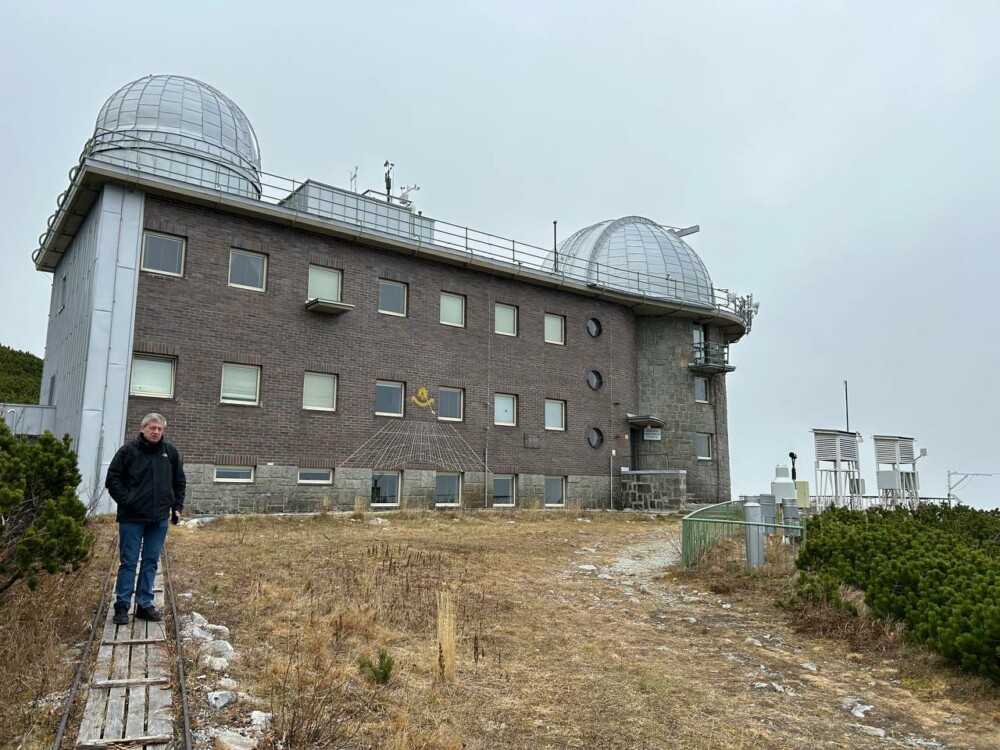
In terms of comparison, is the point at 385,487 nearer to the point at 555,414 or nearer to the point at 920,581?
the point at 555,414

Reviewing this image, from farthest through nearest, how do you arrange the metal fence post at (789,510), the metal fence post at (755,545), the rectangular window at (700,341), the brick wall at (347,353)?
1. the rectangular window at (700,341)
2. the brick wall at (347,353)
3. the metal fence post at (789,510)
4. the metal fence post at (755,545)

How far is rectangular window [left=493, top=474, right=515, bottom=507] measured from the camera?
24.6 m

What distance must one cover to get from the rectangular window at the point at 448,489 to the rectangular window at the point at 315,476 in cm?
349

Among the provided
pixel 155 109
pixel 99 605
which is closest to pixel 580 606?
pixel 99 605

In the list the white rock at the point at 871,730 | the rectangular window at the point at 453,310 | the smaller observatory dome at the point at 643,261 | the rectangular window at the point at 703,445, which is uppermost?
the smaller observatory dome at the point at 643,261

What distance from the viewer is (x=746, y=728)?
5.56 meters

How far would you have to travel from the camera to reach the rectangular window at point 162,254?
18.9 metres

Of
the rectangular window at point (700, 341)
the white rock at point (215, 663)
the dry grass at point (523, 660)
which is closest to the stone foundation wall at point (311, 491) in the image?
the dry grass at point (523, 660)

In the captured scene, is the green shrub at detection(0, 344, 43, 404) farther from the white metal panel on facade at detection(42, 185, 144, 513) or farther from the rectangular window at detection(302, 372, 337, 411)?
the rectangular window at detection(302, 372, 337, 411)

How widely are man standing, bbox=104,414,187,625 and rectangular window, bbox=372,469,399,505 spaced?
14.6 m

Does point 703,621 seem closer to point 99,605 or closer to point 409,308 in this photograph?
point 99,605

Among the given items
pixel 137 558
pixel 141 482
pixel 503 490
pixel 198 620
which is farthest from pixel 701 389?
pixel 137 558

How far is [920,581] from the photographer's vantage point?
7992mm

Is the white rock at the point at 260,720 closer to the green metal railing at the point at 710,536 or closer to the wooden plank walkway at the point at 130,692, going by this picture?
the wooden plank walkway at the point at 130,692
